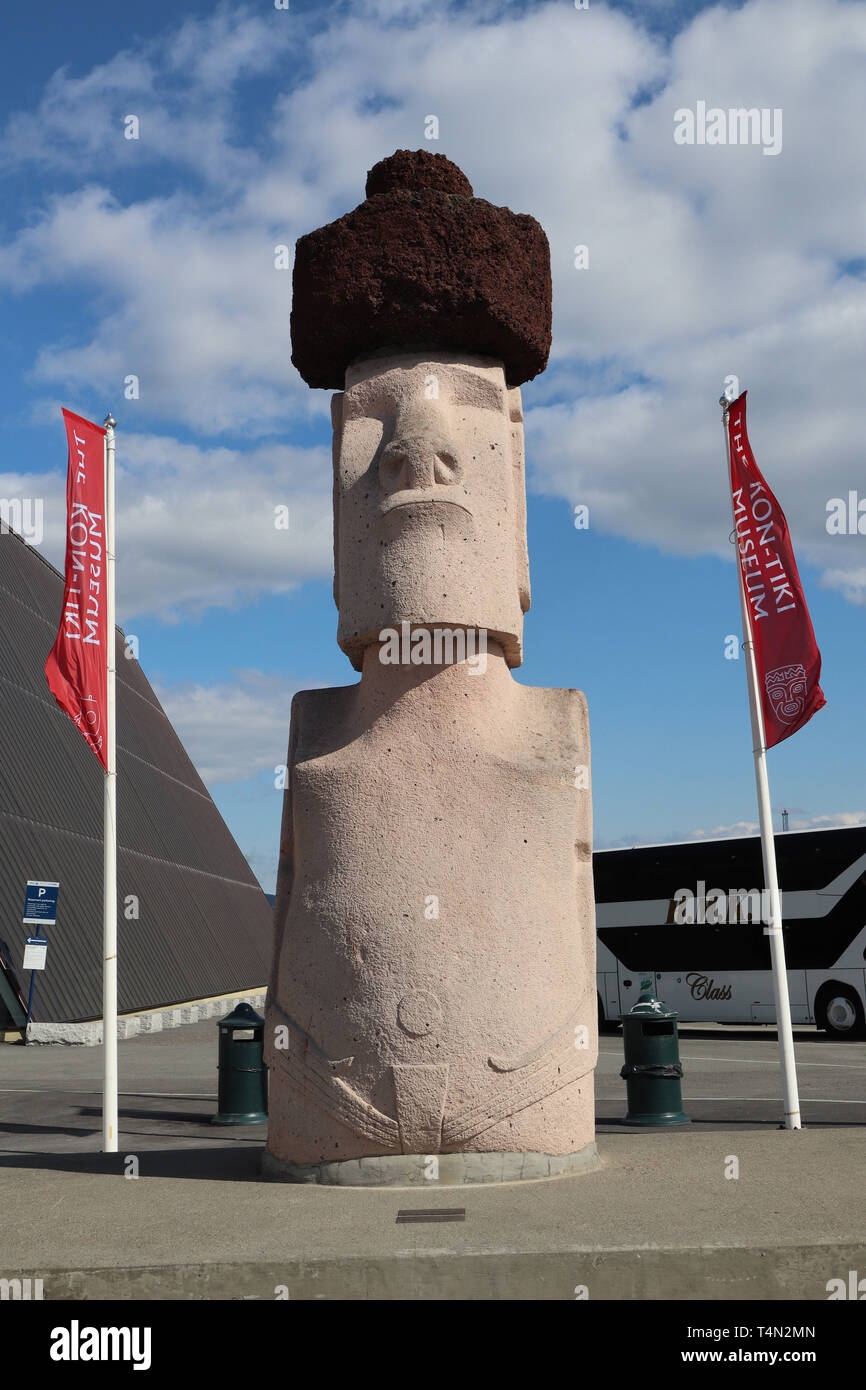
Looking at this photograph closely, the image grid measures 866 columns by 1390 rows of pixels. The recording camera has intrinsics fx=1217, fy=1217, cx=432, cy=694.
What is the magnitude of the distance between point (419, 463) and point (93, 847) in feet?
68.0

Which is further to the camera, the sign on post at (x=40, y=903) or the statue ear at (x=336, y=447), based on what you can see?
Result: the sign on post at (x=40, y=903)

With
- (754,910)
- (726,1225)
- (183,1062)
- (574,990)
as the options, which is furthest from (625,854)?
(726,1225)

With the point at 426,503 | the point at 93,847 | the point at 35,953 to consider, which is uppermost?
the point at 426,503

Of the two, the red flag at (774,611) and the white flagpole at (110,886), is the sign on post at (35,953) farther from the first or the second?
the red flag at (774,611)

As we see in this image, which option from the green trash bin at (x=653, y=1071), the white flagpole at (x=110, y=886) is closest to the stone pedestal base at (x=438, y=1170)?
the white flagpole at (x=110, y=886)

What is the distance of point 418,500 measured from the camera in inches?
315

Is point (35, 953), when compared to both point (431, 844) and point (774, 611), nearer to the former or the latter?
point (774, 611)

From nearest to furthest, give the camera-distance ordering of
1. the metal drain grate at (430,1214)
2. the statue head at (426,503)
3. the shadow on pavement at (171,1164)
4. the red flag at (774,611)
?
1. the metal drain grate at (430,1214)
2. the statue head at (426,503)
3. the shadow on pavement at (171,1164)
4. the red flag at (774,611)

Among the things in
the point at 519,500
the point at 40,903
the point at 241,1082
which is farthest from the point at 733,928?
the point at 519,500

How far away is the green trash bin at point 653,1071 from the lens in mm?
11477

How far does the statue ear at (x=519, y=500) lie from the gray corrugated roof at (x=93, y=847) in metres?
15.8

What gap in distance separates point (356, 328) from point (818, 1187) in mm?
6223

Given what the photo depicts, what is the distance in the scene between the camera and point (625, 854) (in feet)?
80.6

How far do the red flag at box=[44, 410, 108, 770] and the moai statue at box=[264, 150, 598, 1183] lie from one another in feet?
7.67
